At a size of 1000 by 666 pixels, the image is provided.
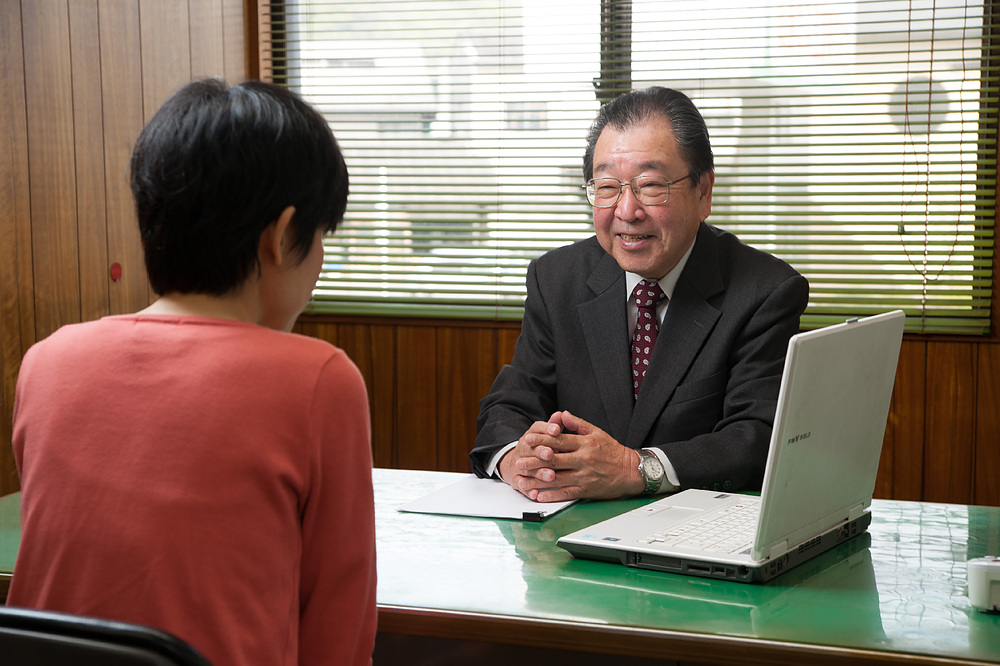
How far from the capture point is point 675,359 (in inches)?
76.3

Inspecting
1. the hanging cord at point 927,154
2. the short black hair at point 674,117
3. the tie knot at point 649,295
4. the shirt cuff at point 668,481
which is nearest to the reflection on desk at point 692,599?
the shirt cuff at point 668,481

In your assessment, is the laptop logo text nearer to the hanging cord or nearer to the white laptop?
the white laptop

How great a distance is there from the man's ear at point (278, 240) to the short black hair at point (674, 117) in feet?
4.11

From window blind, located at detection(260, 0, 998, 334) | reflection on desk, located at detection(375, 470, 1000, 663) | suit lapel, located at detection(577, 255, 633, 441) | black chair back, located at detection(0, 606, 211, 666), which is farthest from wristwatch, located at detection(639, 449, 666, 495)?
window blind, located at detection(260, 0, 998, 334)

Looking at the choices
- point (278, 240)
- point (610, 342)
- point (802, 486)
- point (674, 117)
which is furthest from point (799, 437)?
point (674, 117)

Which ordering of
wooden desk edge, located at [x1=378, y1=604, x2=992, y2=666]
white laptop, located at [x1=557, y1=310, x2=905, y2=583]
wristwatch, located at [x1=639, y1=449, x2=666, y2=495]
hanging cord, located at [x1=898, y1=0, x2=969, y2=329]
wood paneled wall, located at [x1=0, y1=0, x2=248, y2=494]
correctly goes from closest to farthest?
wooden desk edge, located at [x1=378, y1=604, x2=992, y2=666] < white laptop, located at [x1=557, y1=310, x2=905, y2=583] < wristwatch, located at [x1=639, y1=449, x2=666, y2=495] < wood paneled wall, located at [x1=0, y1=0, x2=248, y2=494] < hanging cord, located at [x1=898, y1=0, x2=969, y2=329]

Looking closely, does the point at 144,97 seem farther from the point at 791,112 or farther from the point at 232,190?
the point at 232,190

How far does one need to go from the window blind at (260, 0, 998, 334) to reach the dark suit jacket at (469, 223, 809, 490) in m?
1.14

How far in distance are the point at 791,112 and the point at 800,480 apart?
7.20ft

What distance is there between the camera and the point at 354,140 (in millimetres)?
3502

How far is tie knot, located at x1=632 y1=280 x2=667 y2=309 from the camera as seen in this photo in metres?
2.03

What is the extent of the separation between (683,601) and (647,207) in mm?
1048

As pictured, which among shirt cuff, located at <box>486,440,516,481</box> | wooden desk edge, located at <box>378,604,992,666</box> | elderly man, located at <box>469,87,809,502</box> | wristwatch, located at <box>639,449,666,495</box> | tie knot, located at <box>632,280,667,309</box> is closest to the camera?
wooden desk edge, located at <box>378,604,992,666</box>

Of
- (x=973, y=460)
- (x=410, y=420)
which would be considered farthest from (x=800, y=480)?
(x=410, y=420)
